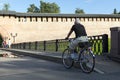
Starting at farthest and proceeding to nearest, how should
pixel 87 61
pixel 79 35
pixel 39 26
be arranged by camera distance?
pixel 39 26 < pixel 79 35 < pixel 87 61

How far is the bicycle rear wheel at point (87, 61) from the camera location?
9883 millimetres

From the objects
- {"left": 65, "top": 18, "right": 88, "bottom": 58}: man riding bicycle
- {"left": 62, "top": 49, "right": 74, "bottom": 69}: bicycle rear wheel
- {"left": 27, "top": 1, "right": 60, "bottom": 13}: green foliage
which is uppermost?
{"left": 27, "top": 1, "right": 60, "bottom": 13}: green foliage

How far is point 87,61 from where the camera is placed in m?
10.1

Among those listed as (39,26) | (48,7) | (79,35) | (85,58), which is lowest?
(85,58)

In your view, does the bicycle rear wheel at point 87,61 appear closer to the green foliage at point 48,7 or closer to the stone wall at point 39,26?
the stone wall at point 39,26

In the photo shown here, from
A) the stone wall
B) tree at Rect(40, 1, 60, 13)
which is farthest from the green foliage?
the stone wall

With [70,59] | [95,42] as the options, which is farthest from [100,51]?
[70,59]

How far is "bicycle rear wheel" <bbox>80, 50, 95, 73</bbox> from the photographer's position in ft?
32.4

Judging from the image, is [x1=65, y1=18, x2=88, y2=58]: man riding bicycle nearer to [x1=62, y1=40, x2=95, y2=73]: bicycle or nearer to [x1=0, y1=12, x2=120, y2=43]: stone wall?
[x1=62, y1=40, x2=95, y2=73]: bicycle

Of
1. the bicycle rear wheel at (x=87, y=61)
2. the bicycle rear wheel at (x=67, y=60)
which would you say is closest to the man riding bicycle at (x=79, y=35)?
the bicycle rear wheel at (x=67, y=60)

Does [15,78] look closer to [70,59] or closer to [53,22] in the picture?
[70,59]

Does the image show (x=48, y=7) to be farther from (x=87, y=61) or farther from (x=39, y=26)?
(x=87, y=61)

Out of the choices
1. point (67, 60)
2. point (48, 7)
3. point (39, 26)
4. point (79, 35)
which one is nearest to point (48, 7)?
point (48, 7)

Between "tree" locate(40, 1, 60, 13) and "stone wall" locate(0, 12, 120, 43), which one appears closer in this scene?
"stone wall" locate(0, 12, 120, 43)
